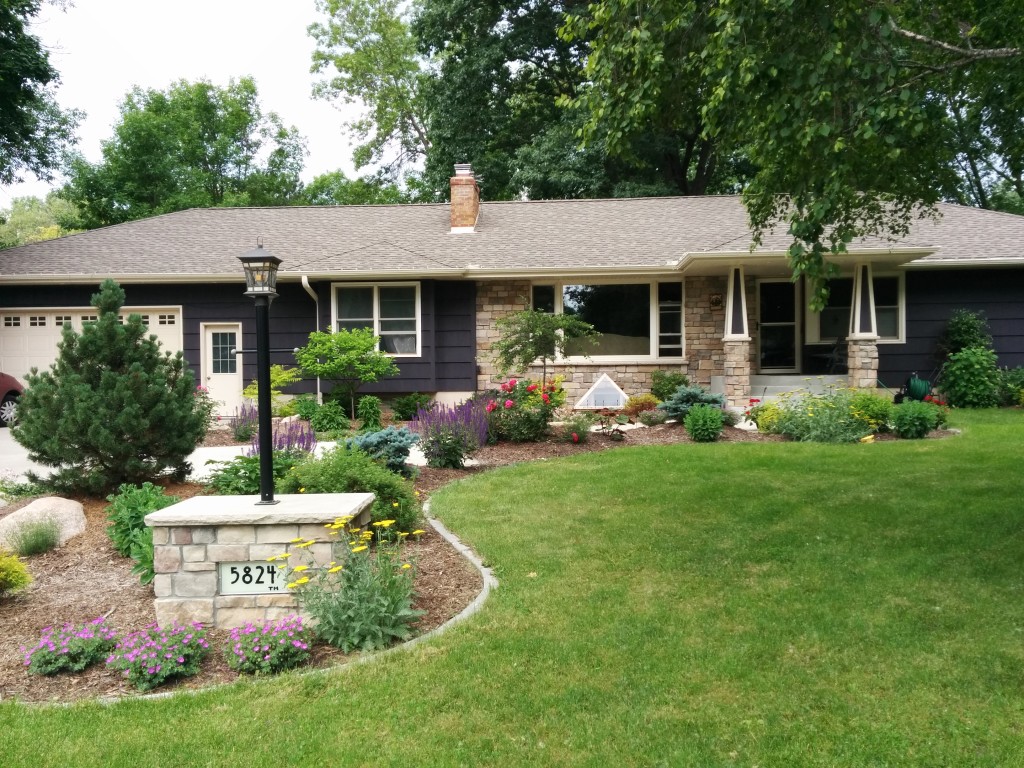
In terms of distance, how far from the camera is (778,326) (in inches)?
577

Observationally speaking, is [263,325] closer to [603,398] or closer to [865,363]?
[603,398]

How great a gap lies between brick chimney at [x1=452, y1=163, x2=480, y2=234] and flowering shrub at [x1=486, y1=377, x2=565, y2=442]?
6819 millimetres

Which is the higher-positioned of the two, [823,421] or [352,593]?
[823,421]

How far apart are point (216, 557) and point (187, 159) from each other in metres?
30.2

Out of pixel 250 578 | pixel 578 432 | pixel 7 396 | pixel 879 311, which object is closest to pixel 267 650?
pixel 250 578

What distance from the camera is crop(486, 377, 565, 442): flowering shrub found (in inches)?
394

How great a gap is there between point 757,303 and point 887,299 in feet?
7.54

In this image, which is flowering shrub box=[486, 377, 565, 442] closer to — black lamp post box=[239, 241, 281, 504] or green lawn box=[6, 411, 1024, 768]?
green lawn box=[6, 411, 1024, 768]

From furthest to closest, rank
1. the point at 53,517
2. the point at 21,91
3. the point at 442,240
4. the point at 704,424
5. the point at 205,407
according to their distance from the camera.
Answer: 1. the point at 21,91
2. the point at 442,240
3. the point at 704,424
4. the point at 205,407
5. the point at 53,517

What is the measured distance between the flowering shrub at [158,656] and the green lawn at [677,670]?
225mm

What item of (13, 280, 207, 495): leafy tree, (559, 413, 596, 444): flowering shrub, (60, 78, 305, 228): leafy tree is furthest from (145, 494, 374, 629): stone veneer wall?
(60, 78, 305, 228): leafy tree

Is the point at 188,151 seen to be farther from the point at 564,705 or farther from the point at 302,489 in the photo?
the point at 564,705

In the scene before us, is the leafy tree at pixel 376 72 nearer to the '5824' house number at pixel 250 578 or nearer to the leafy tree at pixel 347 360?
the leafy tree at pixel 347 360

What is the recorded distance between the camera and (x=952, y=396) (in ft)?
43.4
